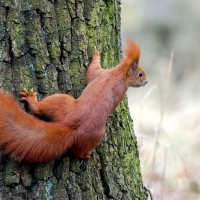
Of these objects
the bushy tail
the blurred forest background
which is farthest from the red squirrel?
the blurred forest background

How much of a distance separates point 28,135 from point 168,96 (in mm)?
5572

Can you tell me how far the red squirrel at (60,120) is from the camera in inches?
66.1

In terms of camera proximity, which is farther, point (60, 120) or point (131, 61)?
point (131, 61)

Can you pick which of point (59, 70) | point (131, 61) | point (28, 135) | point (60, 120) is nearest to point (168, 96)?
point (131, 61)

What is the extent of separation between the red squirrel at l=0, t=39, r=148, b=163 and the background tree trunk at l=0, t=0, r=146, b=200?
8 cm

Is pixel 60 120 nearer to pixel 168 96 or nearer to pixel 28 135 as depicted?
pixel 28 135

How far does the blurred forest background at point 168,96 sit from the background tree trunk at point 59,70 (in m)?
0.84

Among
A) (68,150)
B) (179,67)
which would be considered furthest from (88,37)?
(179,67)

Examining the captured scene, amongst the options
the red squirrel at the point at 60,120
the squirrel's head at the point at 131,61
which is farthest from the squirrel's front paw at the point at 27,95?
the squirrel's head at the point at 131,61

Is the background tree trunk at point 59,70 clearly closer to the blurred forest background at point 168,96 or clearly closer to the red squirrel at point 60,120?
the red squirrel at point 60,120

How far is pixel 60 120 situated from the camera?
5.93 feet

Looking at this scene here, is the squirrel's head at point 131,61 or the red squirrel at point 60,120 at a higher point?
the squirrel's head at point 131,61

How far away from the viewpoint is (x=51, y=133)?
1.73 meters

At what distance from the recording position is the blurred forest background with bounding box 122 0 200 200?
3918mm
